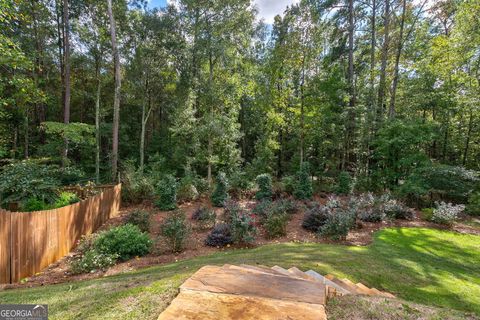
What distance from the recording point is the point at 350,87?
1319cm

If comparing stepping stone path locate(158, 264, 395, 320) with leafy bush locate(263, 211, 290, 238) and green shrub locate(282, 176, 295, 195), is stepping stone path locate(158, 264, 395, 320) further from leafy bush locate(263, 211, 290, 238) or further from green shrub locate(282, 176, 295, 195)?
green shrub locate(282, 176, 295, 195)

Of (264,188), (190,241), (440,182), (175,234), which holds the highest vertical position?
(440,182)

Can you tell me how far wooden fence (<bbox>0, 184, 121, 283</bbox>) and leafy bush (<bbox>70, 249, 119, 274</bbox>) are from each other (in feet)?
1.88

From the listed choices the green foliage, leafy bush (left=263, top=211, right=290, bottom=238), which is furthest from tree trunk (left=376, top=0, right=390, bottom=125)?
leafy bush (left=263, top=211, right=290, bottom=238)

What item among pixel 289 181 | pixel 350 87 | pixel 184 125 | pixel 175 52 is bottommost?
pixel 289 181

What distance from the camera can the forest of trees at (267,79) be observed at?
1168 centimetres

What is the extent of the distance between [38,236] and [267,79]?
12685 mm

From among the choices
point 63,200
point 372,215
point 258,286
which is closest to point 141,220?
point 63,200

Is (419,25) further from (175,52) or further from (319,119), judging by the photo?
(175,52)

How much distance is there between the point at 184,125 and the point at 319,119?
7.08 meters

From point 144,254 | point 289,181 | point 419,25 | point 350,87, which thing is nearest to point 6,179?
point 144,254

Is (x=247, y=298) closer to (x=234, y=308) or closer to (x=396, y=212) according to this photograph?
(x=234, y=308)

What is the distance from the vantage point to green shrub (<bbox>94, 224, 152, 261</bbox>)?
5.32m
